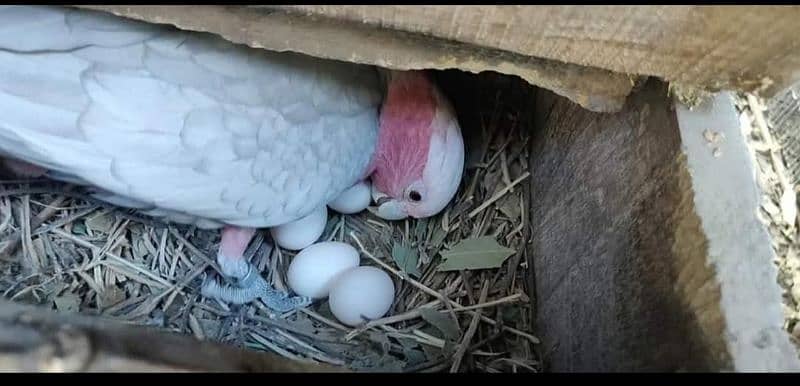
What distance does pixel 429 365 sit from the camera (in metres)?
1.32

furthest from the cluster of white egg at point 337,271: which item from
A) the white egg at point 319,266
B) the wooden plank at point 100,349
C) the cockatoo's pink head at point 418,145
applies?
the wooden plank at point 100,349

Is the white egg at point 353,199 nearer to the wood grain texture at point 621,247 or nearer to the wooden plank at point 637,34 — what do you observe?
the wood grain texture at point 621,247

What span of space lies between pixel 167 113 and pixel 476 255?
1.95 ft

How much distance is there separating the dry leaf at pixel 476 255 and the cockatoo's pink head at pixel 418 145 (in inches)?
3.8

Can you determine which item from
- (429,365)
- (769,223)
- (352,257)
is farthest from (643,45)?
(352,257)

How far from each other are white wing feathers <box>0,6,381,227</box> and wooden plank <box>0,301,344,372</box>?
421 millimetres

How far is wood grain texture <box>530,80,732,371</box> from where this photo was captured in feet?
3.25

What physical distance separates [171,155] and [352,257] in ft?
1.38

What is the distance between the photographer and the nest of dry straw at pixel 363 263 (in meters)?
1.38

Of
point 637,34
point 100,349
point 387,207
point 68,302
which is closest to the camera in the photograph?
point 100,349

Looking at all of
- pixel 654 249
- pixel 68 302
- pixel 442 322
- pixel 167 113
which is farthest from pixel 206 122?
pixel 654 249

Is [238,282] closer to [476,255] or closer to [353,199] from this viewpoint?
[353,199]

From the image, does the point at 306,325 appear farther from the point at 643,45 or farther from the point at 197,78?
the point at 643,45

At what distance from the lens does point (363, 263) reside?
62.1 inches
